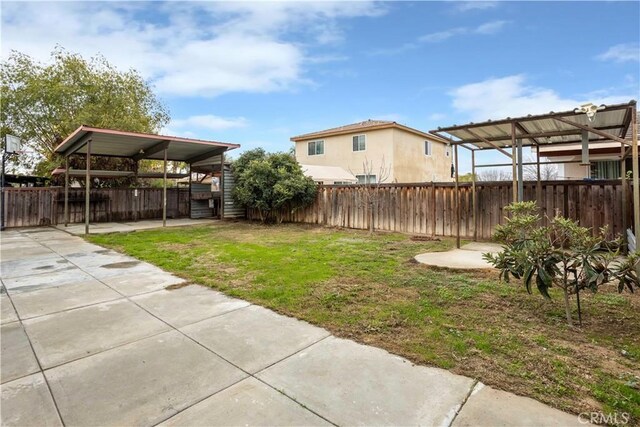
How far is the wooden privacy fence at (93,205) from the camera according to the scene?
503 inches

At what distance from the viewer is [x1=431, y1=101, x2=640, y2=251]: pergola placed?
4.53 m

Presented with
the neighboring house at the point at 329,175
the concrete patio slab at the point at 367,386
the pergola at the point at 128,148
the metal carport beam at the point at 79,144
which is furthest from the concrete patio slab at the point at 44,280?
the neighboring house at the point at 329,175

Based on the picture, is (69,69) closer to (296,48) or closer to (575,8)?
(296,48)

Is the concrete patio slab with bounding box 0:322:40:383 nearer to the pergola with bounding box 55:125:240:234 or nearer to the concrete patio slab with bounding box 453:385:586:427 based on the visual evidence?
the concrete patio slab with bounding box 453:385:586:427

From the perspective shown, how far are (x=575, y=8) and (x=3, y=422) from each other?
1154 centimetres

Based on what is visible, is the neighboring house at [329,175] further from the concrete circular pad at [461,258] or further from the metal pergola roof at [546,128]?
the concrete circular pad at [461,258]

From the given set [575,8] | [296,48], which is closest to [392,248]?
[575,8]

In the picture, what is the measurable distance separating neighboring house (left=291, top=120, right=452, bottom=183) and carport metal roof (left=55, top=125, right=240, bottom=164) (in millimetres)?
8802

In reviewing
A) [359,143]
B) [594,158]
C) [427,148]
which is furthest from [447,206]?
[427,148]

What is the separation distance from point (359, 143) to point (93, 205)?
15142 millimetres

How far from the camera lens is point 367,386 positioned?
2.22 m

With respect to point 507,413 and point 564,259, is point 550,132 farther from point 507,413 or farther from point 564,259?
point 507,413

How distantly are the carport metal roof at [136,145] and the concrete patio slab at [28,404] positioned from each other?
9837mm

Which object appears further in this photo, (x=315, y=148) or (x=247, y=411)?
(x=315, y=148)
